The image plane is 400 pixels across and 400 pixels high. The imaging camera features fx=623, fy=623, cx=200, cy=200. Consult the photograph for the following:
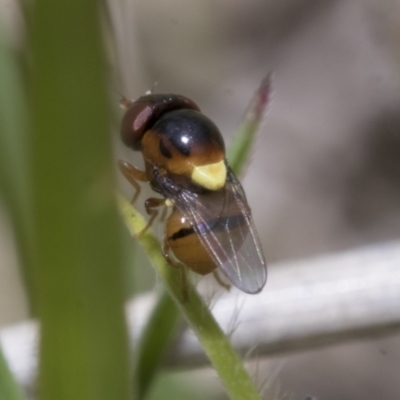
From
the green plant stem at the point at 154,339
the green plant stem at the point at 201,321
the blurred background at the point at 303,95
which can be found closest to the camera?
the green plant stem at the point at 201,321

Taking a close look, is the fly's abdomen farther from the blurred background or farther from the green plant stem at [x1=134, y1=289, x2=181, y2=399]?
the blurred background

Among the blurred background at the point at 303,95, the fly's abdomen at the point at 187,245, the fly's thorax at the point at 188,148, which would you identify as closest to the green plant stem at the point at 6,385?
the fly's abdomen at the point at 187,245

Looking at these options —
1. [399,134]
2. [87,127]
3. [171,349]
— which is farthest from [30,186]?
[399,134]

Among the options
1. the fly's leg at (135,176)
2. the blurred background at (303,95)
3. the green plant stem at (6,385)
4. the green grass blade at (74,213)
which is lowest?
the blurred background at (303,95)

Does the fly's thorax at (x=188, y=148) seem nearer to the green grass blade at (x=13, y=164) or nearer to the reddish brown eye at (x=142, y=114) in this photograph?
the reddish brown eye at (x=142, y=114)

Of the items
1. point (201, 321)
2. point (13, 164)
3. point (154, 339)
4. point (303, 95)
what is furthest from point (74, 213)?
point (303, 95)

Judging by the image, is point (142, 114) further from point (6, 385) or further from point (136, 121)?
point (6, 385)
